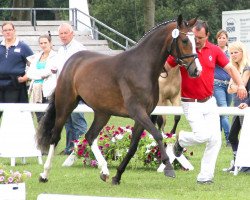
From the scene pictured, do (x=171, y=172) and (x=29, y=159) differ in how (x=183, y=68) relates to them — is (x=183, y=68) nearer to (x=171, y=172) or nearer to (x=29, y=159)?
(x=171, y=172)

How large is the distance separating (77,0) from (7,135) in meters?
22.8

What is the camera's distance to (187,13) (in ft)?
188

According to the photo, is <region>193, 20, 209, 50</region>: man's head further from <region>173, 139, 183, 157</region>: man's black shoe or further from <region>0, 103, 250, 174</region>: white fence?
<region>0, 103, 250, 174</region>: white fence

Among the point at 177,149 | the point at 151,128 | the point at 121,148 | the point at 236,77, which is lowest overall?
the point at 121,148

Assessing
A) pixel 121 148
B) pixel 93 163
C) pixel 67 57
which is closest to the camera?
pixel 121 148

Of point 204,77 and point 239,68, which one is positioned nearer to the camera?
point 204,77

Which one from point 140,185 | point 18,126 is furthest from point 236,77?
point 18,126

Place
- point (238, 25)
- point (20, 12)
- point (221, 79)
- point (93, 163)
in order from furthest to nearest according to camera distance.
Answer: point (20, 12) → point (238, 25) → point (221, 79) → point (93, 163)

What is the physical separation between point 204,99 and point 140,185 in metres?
1.35

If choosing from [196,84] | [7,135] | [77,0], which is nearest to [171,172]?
[196,84]

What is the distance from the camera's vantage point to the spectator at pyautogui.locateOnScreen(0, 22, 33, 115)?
14305mm

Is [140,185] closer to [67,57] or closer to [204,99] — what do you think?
[204,99]

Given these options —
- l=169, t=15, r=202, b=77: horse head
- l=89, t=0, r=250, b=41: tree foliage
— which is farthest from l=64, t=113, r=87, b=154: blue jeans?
l=89, t=0, r=250, b=41: tree foliage

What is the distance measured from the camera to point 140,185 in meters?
10.8
